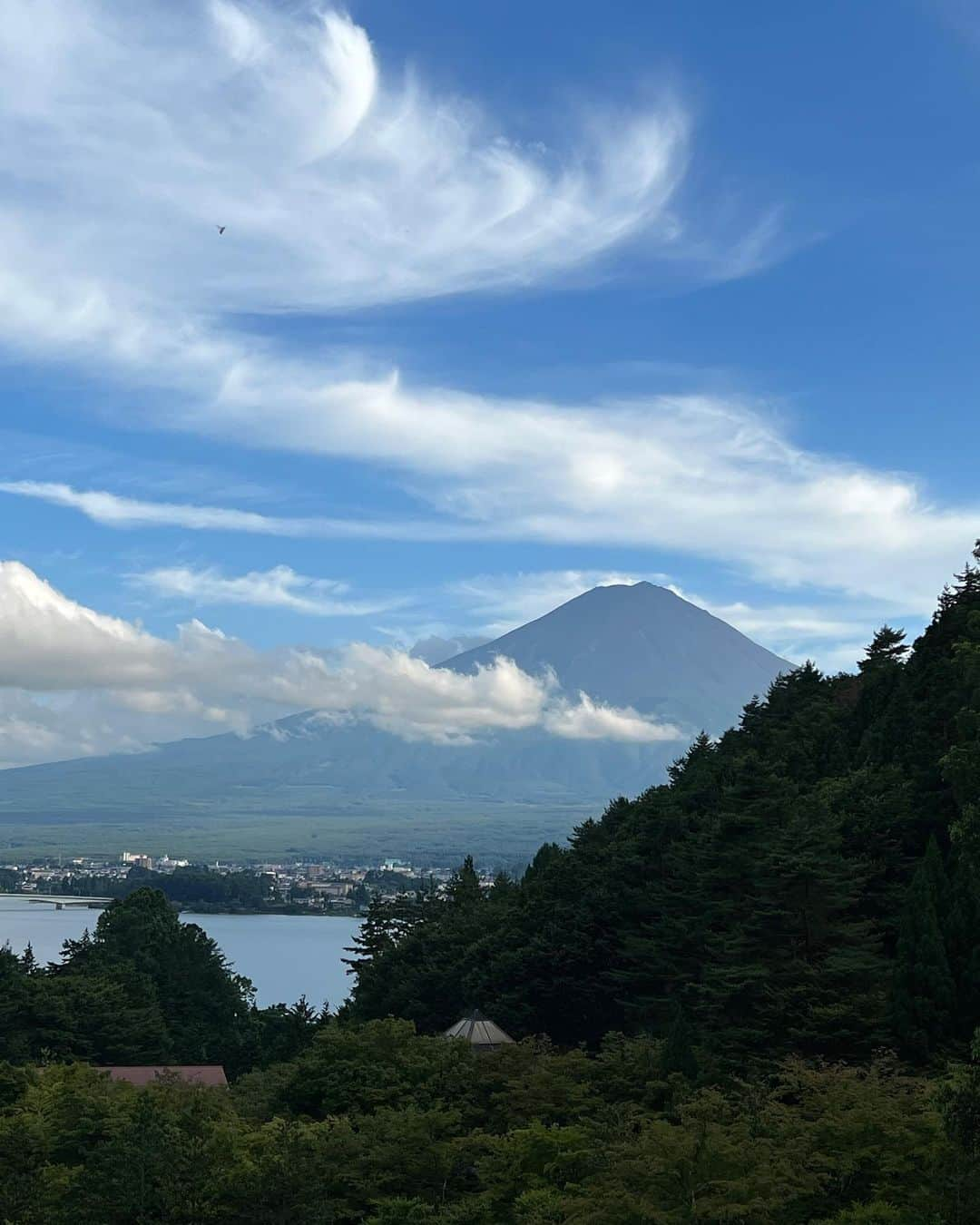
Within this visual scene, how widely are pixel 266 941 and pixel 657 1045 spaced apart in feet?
281

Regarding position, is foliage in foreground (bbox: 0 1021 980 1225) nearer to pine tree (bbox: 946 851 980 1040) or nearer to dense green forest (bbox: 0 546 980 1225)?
dense green forest (bbox: 0 546 980 1225)

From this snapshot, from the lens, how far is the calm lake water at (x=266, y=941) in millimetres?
78250

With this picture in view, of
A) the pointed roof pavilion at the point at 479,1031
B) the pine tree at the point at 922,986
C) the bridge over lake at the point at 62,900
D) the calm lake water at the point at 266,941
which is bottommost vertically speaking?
the calm lake water at the point at 266,941

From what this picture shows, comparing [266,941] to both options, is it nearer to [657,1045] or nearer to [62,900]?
[62,900]

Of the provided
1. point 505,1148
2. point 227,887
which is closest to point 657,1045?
point 505,1148

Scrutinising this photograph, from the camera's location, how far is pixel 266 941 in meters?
104

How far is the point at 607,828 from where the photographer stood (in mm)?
45250

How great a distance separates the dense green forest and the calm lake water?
3287cm

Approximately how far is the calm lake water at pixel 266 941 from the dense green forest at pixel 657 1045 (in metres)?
32.9

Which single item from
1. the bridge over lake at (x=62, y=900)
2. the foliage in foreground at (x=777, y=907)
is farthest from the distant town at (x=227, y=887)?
the foliage in foreground at (x=777, y=907)

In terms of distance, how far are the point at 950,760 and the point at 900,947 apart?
666 centimetres

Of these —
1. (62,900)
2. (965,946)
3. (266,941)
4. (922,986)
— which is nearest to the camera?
(922,986)

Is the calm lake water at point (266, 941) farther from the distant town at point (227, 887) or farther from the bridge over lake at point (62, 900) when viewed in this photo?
the distant town at point (227, 887)

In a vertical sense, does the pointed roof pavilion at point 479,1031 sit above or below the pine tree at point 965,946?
below
